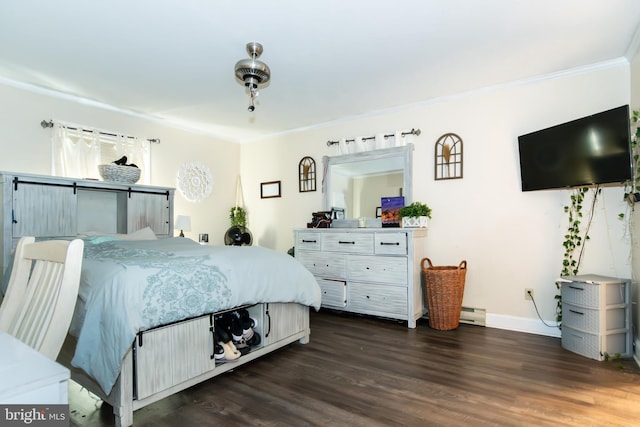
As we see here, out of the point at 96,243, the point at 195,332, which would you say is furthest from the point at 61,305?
the point at 96,243

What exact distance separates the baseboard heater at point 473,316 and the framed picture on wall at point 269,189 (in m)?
3.00

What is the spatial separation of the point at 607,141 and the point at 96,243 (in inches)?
162

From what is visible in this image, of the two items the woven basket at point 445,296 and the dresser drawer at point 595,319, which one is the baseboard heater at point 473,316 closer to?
the woven basket at point 445,296

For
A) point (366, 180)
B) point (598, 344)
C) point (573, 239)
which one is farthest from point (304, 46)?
point (598, 344)

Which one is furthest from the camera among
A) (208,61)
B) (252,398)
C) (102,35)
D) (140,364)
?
(208,61)

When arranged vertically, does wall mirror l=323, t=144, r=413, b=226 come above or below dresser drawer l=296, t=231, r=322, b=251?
above

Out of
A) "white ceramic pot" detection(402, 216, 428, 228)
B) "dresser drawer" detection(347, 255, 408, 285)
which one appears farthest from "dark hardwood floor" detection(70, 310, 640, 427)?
"white ceramic pot" detection(402, 216, 428, 228)

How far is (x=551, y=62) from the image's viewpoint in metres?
3.09

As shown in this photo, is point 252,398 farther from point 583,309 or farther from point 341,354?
point 583,309

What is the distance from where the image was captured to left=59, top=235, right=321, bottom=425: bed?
5.96ft

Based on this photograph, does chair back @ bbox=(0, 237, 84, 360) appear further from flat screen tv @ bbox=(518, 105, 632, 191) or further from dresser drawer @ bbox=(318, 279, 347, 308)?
flat screen tv @ bbox=(518, 105, 632, 191)

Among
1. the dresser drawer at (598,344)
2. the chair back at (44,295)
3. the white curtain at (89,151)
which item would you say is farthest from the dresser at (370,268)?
the chair back at (44,295)

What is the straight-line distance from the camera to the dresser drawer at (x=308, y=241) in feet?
14.1

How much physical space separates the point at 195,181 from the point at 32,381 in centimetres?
475
